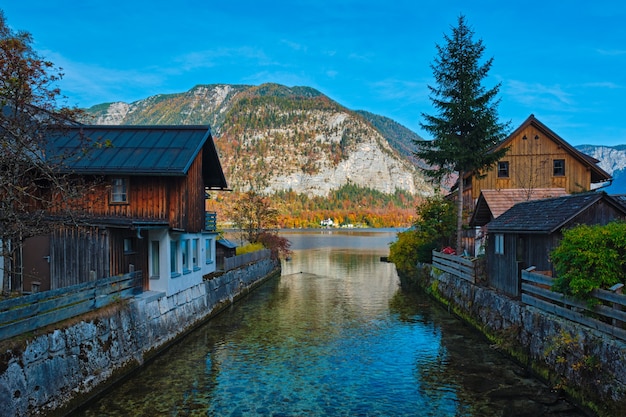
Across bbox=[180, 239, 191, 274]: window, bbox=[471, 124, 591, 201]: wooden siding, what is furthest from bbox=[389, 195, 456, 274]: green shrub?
bbox=[180, 239, 191, 274]: window

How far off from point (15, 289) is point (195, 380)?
1039 cm

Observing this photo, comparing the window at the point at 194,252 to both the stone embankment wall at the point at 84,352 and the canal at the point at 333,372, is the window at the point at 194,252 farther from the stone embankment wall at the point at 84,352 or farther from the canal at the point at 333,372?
the stone embankment wall at the point at 84,352

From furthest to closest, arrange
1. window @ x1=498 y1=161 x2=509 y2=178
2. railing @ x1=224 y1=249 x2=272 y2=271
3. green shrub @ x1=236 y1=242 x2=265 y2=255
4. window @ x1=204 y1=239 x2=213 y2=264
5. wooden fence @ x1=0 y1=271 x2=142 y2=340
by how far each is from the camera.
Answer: green shrub @ x1=236 y1=242 x2=265 y2=255, window @ x1=498 y1=161 x2=509 y2=178, railing @ x1=224 y1=249 x2=272 y2=271, window @ x1=204 y1=239 x2=213 y2=264, wooden fence @ x1=0 y1=271 x2=142 y2=340

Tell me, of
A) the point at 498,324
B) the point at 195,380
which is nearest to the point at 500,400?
the point at 498,324

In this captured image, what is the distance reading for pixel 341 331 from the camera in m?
23.7

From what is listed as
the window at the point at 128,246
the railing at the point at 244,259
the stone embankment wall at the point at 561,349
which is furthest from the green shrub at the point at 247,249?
the stone embankment wall at the point at 561,349

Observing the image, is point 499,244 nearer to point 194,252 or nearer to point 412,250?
point 194,252

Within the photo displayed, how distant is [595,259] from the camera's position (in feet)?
43.2

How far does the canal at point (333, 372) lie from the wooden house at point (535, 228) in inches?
131

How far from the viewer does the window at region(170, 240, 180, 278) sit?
22464 mm

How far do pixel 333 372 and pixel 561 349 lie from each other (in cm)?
754

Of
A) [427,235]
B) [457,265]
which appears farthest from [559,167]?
[457,265]

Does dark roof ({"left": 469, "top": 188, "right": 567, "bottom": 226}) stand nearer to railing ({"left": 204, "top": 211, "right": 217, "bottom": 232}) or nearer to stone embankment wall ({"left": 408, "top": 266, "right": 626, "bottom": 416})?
stone embankment wall ({"left": 408, "top": 266, "right": 626, "bottom": 416})

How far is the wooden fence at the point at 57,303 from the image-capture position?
454 inches
